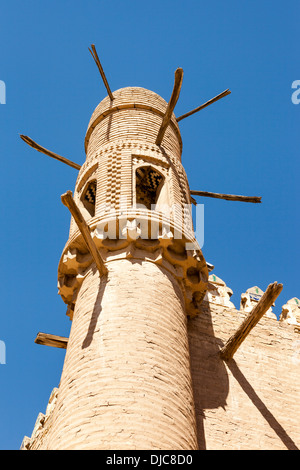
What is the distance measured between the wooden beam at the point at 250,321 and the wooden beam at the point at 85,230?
226 cm

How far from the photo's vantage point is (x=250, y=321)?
27.4 ft

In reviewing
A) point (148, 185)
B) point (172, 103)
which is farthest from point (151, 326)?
point (172, 103)

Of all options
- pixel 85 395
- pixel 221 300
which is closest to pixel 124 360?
pixel 85 395

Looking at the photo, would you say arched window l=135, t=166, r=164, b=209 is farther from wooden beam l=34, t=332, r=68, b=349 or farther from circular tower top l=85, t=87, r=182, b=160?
wooden beam l=34, t=332, r=68, b=349

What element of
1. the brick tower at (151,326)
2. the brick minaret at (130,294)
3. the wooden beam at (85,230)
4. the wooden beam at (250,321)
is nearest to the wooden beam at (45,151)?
the brick tower at (151,326)

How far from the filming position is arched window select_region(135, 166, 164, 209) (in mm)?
9705

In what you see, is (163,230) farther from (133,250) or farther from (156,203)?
(156,203)

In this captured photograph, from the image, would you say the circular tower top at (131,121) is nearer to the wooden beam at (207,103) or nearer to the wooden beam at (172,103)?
the wooden beam at (172,103)

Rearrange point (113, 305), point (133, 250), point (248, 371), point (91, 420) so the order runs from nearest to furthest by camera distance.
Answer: point (91, 420), point (113, 305), point (133, 250), point (248, 371)

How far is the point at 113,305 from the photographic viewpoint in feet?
23.2

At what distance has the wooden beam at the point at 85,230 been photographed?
22.3 ft

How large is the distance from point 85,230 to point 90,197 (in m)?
2.80

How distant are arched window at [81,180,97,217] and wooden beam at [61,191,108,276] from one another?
2.31 m
